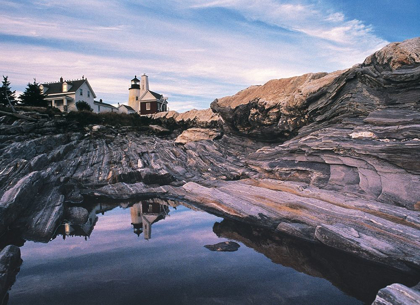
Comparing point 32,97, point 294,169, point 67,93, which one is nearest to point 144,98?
point 67,93

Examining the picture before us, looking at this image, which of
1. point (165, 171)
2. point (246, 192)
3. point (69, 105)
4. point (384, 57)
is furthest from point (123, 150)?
point (69, 105)

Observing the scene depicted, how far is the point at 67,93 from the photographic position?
2589 inches

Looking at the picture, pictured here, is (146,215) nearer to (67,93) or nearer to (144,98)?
(67,93)

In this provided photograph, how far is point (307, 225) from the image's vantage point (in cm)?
1579

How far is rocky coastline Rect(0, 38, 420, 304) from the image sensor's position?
14922 millimetres

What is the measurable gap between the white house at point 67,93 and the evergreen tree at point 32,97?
24.9 feet

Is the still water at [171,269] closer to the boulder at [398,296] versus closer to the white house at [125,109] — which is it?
the boulder at [398,296]

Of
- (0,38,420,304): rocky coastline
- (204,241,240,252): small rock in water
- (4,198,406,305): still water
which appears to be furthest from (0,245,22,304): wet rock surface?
(204,241,240,252): small rock in water

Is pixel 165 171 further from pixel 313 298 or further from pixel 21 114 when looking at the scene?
pixel 21 114

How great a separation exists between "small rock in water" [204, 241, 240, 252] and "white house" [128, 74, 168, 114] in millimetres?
66207

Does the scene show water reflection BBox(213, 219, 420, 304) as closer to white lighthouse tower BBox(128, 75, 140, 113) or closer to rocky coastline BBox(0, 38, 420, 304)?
rocky coastline BBox(0, 38, 420, 304)

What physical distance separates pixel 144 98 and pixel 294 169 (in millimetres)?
64212

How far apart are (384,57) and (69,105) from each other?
61455mm

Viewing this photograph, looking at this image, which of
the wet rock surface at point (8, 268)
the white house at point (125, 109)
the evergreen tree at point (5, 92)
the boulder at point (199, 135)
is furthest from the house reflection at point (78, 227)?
the white house at point (125, 109)
